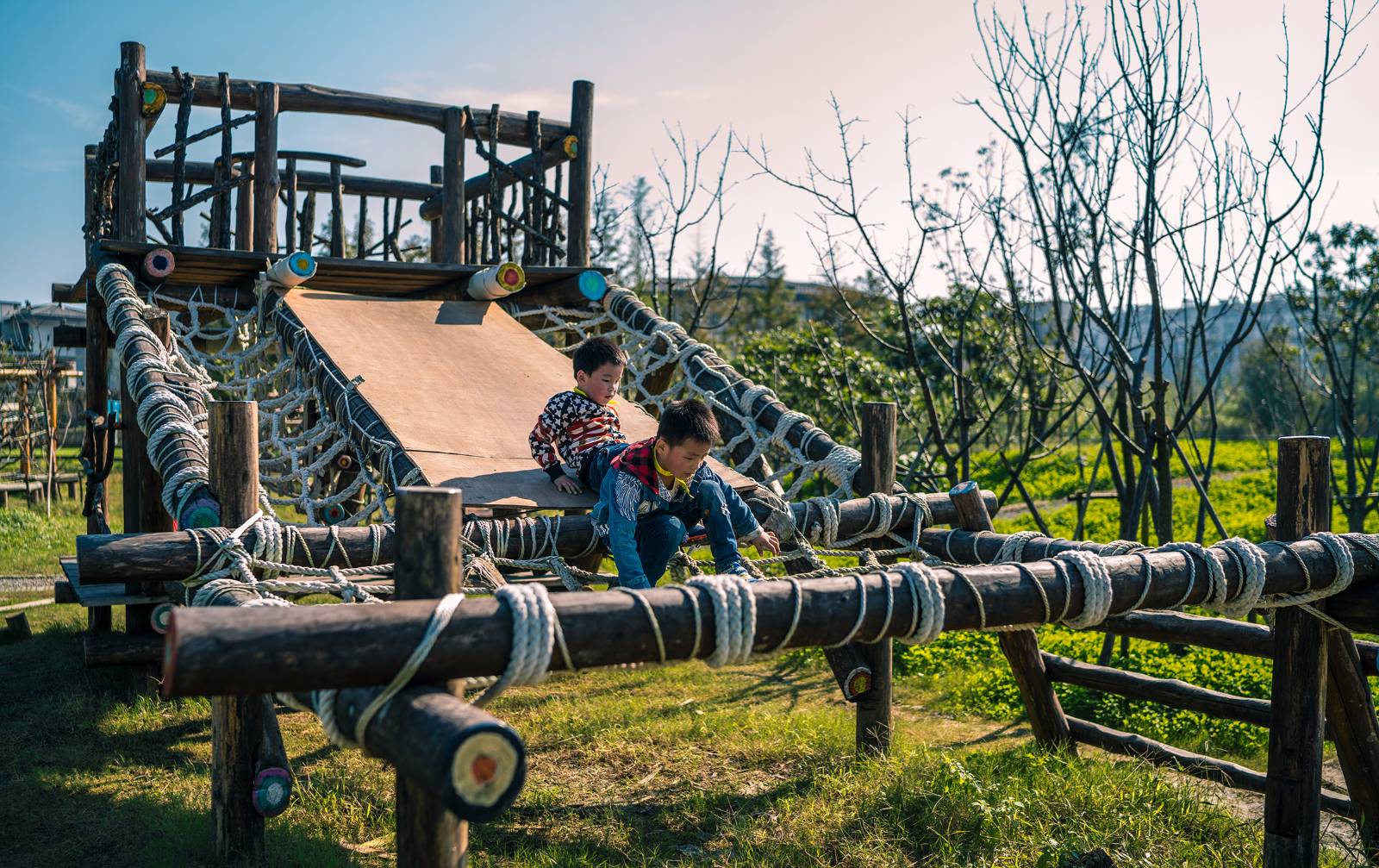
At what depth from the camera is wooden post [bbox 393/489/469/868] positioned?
1.98 meters

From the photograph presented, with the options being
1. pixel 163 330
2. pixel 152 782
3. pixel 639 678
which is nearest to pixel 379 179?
pixel 163 330

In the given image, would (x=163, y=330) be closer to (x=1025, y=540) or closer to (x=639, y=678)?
(x=639, y=678)

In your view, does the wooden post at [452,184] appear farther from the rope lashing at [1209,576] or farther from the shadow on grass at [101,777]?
the rope lashing at [1209,576]

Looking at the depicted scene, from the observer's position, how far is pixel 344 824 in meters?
3.94

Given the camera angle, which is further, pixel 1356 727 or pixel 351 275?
pixel 351 275

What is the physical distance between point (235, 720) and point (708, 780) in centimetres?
192

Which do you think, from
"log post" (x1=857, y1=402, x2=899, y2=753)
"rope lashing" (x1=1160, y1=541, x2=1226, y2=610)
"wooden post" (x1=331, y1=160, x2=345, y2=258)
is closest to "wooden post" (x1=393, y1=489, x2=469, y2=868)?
"rope lashing" (x1=1160, y1=541, x2=1226, y2=610)

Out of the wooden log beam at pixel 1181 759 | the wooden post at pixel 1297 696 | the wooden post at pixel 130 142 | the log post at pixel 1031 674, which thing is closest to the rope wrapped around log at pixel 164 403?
the wooden post at pixel 130 142

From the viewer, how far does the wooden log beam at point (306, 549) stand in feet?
9.78

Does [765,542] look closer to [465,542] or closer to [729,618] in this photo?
[465,542]

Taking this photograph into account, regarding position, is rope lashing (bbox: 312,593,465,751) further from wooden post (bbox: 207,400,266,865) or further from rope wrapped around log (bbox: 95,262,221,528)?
rope wrapped around log (bbox: 95,262,221,528)

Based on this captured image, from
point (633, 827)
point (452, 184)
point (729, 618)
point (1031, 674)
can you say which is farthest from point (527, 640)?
point (452, 184)

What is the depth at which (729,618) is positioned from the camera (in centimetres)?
222

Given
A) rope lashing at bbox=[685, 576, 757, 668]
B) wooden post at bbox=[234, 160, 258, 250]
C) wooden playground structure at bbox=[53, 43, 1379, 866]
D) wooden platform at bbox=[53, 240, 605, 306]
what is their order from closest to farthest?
wooden playground structure at bbox=[53, 43, 1379, 866] < rope lashing at bbox=[685, 576, 757, 668] < wooden platform at bbox=[53, 240, 605, 306] < wooden post at bbox=[234, 160, 258, 250]
